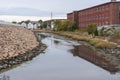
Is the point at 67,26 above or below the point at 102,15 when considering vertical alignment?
below

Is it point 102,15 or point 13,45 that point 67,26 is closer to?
point 102,15

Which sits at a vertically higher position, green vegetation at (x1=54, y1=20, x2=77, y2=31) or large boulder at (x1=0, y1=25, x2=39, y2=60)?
green vegetation at (x1=54, y1=20, x2=77, y2=31)

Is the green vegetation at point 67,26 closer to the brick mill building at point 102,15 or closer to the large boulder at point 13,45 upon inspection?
the brick mill building at point 102,15

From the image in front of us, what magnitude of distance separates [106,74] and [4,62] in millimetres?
10224

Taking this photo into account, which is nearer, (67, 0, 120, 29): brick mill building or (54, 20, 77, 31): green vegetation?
(67, 0, 120, 29): brick mill building

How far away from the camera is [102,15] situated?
275 ft

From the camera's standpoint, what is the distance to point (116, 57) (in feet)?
119

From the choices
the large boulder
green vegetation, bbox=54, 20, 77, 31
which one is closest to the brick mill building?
green vegetation, bbox=54, 20, 77, 31

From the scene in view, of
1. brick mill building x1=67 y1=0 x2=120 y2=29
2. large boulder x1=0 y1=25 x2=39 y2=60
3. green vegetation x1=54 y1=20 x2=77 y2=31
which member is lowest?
large boulder x1=0 y1=25 x2=39 y2=60

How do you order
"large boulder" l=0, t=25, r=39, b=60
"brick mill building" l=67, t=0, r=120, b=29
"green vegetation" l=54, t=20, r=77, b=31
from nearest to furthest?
"large boulder" l=0, t=25, r=39, b=60 < "brick mill building" l=67, t=0, r=120, b=29 < "green vegetation" l=54, t=20, r=77, b=31

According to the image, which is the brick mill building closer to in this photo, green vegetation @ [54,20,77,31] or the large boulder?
green vegetation @ [54,20,77,31]

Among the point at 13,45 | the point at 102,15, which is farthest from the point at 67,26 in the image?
the point at 13,45

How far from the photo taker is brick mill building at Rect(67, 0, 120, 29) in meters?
75.4

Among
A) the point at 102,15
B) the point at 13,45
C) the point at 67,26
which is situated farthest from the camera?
the point at 67,26
